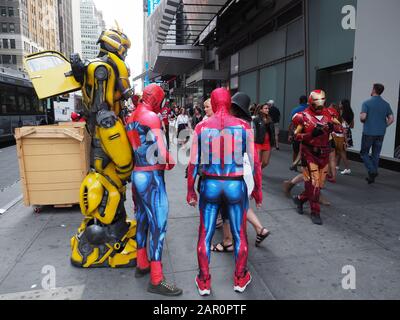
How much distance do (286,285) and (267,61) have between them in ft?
43.0

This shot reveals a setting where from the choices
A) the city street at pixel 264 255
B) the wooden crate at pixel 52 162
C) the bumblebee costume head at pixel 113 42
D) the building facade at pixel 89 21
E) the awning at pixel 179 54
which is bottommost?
the city street at pixel 264 255

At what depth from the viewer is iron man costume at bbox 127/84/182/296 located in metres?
2.83

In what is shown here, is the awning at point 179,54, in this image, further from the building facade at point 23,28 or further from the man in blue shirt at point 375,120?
the building facade at point 23,28

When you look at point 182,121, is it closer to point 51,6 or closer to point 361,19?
point 361,19

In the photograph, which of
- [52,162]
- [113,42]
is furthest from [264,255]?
[52,162]

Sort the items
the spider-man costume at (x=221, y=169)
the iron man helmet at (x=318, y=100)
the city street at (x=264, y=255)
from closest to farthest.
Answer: the spider-man costume at (x=221, y=169) → the city street at (x=264, y=255) → the iron man helmet at (x=318, y=100)

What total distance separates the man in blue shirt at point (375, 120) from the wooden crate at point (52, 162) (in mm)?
5338

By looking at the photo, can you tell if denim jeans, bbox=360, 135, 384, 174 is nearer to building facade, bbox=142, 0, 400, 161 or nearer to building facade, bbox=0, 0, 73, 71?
building facade, bbox=142, 0, 400, 161

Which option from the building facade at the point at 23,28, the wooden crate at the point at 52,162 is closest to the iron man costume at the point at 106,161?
the wooden crate at the point at 52,162

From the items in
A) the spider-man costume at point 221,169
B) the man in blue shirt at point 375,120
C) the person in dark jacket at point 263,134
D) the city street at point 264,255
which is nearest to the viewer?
the spider-man costume at point 221,169

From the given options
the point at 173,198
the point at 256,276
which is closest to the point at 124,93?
the point at 256,276

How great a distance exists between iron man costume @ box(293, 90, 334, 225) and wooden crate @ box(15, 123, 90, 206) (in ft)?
10.6

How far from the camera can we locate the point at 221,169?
2.69m

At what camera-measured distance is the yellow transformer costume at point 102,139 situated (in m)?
3.07
